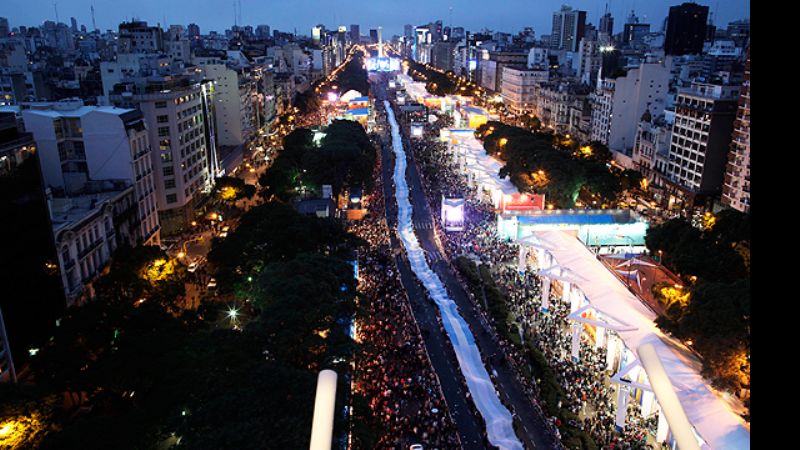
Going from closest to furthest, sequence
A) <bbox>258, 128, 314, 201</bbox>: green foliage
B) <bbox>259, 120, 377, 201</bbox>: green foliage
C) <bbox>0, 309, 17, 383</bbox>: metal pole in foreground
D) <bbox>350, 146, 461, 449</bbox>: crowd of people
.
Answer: <bbox>350, 146, 461, 449</bbox>: crowd of people, <bbox>0, 309, 17, 383</bbox>: metal pole in foreground, <bbox>258, 128, 314, 201</bbox>: green foliage, <bbox>259, 120, 377, 201</bbox>: green foliage

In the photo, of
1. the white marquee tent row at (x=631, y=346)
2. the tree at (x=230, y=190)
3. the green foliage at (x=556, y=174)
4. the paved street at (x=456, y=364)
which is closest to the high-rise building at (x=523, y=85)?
the green foliage at (x=556, y=174)

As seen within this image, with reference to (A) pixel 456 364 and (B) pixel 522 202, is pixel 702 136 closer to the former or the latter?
(B) pixel 522 202

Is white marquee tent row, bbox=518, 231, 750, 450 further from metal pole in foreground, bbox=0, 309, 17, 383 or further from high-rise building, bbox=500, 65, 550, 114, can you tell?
high-rise building, bbox=500, 65, 550, 114

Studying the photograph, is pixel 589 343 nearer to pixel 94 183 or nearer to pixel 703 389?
pixel 703 389

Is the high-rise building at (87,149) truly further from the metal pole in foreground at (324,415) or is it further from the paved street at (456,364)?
the metal pole in foreground at (324,415)

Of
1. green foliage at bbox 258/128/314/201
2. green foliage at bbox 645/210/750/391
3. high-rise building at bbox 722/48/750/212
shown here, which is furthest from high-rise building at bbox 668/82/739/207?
green foliage at bbox 258/128/314/201
